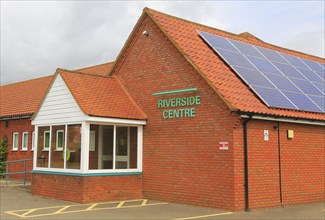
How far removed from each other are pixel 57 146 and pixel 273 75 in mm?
A: 8390

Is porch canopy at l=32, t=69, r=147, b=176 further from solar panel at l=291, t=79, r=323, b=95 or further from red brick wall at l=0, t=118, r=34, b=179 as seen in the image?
red brick wall at l=0, t=118, r=34, b=179

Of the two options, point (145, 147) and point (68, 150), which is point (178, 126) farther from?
point (68, 150)

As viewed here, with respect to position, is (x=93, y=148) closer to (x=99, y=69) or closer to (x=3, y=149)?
(x=3, y=149)

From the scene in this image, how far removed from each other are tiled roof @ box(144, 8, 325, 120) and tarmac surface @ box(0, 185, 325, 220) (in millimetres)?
2971

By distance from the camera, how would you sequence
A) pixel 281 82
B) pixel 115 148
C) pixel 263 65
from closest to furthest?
pixel 115 148 < pixel 281 82 < pixel 263 65

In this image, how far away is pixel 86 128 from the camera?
43.7 ft

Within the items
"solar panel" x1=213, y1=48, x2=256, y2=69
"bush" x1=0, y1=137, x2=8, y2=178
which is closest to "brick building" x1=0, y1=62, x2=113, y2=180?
"bush" x1=0, y1=137, x2=8, y2=178

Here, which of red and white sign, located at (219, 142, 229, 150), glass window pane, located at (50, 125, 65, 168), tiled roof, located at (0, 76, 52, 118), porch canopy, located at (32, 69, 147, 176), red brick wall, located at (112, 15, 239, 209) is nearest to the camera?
red and white sign, located at (219, 142, 229, 150)

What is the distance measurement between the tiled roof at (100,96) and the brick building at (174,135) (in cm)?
5

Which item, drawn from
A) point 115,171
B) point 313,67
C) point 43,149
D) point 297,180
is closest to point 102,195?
point 115,171

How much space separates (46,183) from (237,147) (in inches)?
281

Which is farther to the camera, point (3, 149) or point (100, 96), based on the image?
point (3, 149)

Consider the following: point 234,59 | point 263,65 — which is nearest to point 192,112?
point 234,59

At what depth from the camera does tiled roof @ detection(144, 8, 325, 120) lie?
12469mm
